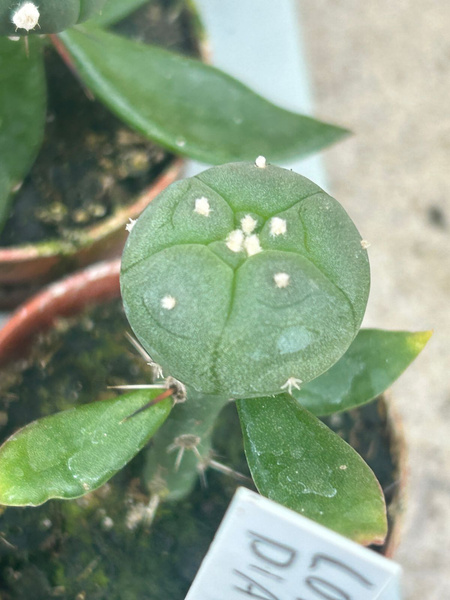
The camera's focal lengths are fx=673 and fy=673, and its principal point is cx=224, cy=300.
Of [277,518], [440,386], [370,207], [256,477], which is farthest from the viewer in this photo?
[370,207]

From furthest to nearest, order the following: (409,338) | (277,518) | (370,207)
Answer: (370,207), (409,338), (277,518)

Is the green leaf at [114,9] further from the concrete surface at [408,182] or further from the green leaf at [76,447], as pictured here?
the concrete surface at [408,182]

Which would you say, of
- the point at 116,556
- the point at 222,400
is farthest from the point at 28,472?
the point at 116,556

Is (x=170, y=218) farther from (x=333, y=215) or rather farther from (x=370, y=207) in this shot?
(x=370, y=207)

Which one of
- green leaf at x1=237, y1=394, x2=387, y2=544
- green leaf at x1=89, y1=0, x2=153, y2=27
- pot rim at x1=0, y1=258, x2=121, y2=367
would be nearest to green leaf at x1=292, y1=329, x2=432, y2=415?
green leaf at x1=237, y1=394, x2=387, y2=544

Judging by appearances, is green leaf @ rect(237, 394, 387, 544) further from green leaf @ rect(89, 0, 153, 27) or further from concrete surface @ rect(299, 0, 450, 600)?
concrete surface @ rect(299, 0, 450, 600)

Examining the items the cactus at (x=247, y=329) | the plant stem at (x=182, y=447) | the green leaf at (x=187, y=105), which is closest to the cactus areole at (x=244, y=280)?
the cactus at (x=247, y=329)

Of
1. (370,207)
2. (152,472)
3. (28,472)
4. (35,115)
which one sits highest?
(35,115)

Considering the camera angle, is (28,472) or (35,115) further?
(35,115)
